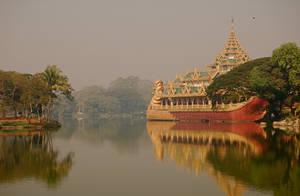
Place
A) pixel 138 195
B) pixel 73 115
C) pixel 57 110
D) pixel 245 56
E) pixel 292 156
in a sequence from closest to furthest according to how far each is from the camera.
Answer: pixel 138 195
pixel 292 156
pixel 245 56
pixel 57 110
pixel 73 115

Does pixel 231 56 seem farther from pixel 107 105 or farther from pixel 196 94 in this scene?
pixel 107 105

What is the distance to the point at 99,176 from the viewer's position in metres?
20.4

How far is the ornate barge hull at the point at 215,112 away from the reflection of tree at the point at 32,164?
3926 centimetres

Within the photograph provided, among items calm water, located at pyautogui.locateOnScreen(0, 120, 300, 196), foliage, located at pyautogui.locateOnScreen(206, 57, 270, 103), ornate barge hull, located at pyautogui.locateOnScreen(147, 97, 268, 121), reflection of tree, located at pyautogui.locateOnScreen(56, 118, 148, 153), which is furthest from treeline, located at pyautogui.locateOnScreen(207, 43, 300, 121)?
calm water, located at pyautogui.locateOnScreen(0, 120, 300, 196)

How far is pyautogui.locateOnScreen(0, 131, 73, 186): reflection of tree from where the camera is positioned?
19656 millimetres

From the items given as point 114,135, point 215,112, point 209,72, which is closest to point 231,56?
point 209,72

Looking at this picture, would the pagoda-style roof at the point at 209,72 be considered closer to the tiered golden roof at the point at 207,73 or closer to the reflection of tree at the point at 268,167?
the tiered golden roof at the point at 207,73

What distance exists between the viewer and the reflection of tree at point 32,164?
19.7 meters

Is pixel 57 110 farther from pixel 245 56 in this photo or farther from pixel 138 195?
pixel 138 195

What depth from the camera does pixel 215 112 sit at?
72.3 m

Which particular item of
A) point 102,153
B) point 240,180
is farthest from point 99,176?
point 102,153

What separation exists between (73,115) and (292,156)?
149092 mm

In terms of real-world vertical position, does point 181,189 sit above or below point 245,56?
below

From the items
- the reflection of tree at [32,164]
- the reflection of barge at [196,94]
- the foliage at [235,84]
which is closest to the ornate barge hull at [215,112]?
the reflection of barge at [196,94]
